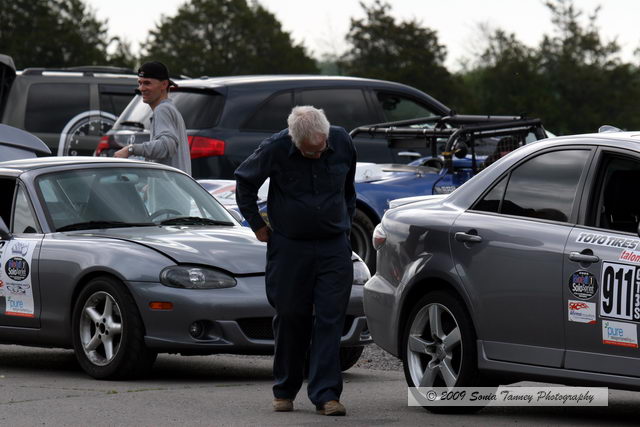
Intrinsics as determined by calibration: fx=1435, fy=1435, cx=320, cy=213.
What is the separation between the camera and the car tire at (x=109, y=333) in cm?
879

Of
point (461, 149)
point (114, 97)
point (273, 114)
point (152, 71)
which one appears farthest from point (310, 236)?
point (114, 97)

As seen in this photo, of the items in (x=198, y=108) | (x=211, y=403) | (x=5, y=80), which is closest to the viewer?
(x=211, y=403)

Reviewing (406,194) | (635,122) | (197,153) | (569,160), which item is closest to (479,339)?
(569,160)

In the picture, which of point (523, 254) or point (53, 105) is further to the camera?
point (53, 105)

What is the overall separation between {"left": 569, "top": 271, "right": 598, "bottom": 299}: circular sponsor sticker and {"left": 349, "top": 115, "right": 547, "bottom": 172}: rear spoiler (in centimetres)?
604

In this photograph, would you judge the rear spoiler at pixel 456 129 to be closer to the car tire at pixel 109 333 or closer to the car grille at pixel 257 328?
the car grille at pixel 257 328

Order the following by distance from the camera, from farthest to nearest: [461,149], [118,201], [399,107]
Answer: [399,107] < [461,149] < [118,201]

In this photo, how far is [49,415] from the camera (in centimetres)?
743

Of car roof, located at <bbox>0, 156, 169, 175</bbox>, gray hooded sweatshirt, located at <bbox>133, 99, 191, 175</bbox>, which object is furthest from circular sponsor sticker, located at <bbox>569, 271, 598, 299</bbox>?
gray hooded sweatshirt, located at <bbox>133, 99, 191, 175</bbox>

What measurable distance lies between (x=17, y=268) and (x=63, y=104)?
860 cm

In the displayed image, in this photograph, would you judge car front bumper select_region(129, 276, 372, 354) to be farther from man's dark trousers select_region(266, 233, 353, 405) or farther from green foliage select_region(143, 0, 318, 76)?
green foliage select_region(143, 0, 318, 76)

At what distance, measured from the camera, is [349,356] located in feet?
31.5

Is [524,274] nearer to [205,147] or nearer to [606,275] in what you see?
[606,275]

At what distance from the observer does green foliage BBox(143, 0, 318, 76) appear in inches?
2921
